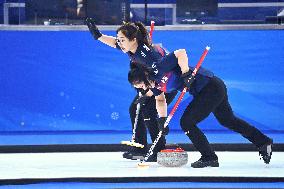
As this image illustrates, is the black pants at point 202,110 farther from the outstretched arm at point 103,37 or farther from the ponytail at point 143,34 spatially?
the outstretched arm at point 103,37

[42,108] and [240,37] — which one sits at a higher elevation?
[240,37]

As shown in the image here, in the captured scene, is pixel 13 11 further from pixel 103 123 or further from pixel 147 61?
pixel 147 61

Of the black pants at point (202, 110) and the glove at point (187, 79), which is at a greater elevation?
the glove at point (187, 79)

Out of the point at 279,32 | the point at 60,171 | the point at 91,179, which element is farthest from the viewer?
the point at 279,32

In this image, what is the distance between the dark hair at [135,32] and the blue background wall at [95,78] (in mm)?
2138

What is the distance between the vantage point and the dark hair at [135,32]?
5176 millimetres

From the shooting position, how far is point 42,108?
748 cm

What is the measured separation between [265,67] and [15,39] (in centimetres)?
241

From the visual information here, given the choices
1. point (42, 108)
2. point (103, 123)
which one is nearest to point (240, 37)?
point (103, 123)

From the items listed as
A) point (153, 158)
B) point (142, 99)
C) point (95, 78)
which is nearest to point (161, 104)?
point (142, 99)

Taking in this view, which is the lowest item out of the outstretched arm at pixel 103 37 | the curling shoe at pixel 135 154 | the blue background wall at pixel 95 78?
the curling shoe at pixel 135 154

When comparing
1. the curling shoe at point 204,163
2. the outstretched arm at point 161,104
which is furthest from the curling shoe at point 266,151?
the outstretched arm at point 161,104

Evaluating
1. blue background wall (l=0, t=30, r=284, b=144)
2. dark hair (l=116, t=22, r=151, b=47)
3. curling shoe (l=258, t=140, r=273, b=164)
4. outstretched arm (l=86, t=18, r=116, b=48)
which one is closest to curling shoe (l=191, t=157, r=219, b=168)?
curling shoe (l=258, t=140, r=273, b=164)

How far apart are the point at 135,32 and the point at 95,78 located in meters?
2.32
